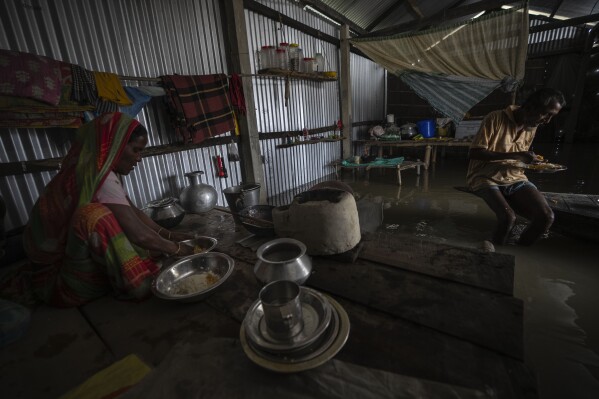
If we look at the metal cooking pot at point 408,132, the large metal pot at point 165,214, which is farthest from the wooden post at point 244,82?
the metal cooking pot at point 408,132

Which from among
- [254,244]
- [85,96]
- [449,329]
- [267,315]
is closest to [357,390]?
[267,315]

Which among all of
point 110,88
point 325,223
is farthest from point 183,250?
point 110,88

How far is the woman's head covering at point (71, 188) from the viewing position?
1776 mm

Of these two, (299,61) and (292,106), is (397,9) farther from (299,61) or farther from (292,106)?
(292,106)

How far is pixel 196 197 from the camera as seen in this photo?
3.62 meters

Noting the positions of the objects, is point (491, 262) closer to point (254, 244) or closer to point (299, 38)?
point (254, 244)

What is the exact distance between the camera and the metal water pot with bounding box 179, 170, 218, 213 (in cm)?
362

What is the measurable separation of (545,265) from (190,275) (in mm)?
3793

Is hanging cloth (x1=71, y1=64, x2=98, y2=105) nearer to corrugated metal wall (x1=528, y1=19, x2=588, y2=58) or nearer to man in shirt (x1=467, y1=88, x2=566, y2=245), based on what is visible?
man in shirt (x1=467, y1=88, x2=566, y2=245)

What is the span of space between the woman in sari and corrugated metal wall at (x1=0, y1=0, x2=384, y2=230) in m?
1.46

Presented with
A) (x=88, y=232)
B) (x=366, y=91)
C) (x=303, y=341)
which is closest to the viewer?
(x=303, y=341)

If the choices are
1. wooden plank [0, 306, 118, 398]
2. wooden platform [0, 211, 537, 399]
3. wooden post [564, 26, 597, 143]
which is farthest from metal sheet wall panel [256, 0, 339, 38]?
wooden post [564, 26, 597, 143]

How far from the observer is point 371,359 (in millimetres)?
1153

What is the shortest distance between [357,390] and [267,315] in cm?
42
